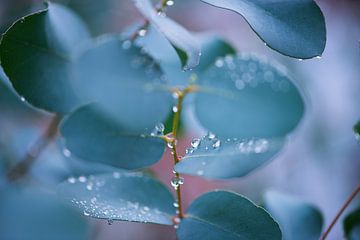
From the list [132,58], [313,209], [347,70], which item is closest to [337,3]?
[347,70]

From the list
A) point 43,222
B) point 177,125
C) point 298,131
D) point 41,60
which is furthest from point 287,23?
point 298,131

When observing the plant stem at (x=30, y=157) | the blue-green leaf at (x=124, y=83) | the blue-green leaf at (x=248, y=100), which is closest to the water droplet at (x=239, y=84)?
the blue-green leaf at (x=248, y=100)

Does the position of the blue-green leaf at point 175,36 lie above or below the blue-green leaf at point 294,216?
above

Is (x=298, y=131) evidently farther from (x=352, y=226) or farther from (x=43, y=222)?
(x=43, y=222)

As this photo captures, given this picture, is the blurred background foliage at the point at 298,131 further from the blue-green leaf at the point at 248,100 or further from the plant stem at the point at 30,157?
the blue-green leaf at the point at 248,100

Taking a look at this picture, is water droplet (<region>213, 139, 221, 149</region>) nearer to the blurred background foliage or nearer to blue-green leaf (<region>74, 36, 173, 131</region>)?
blue-green leaf (<region>74, 36, 173, 131</region>)

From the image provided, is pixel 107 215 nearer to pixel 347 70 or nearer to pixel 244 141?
pixel 244 141
